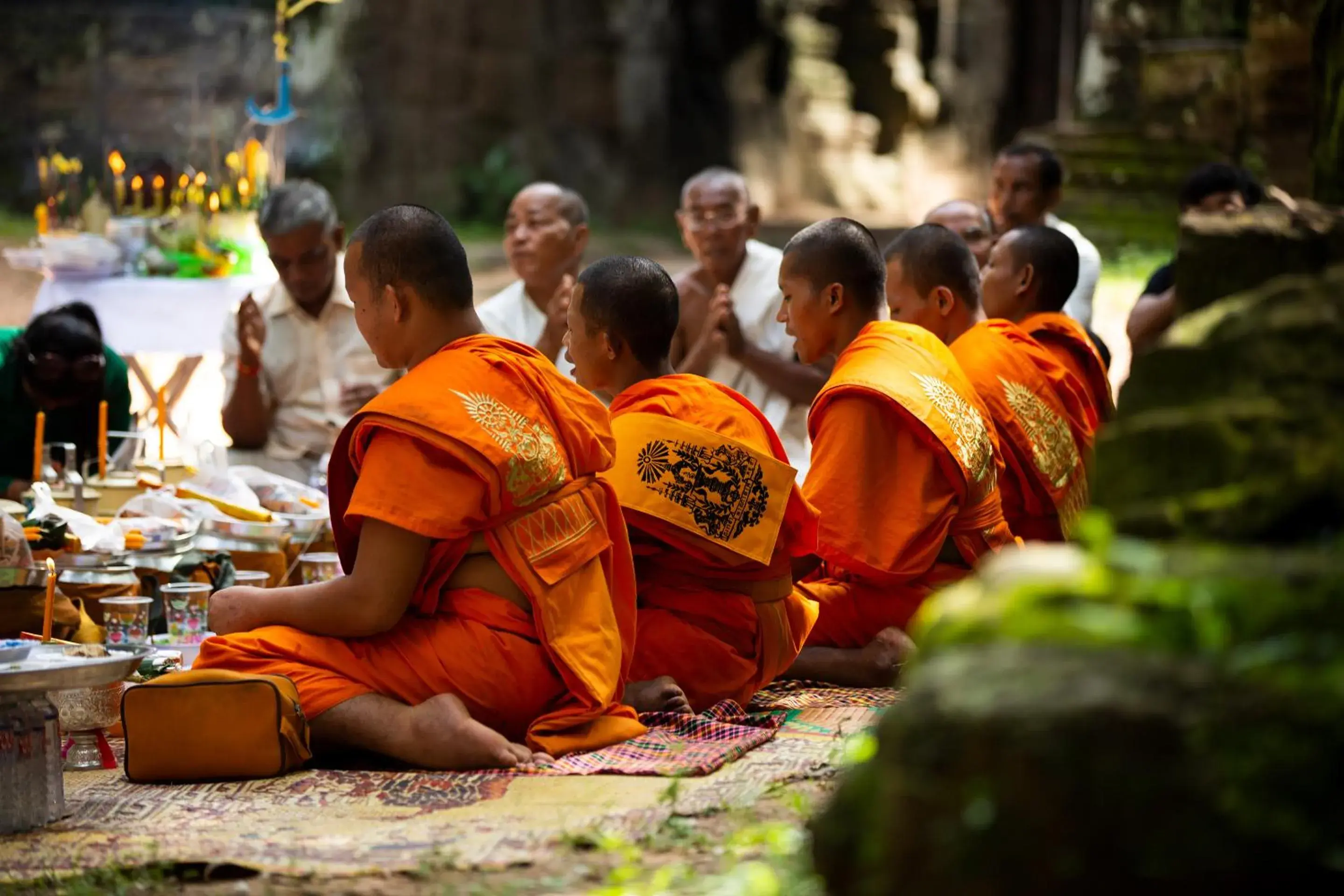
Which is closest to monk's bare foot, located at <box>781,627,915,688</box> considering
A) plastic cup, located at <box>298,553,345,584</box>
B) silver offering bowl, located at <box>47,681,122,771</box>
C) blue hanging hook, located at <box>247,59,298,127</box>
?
plastic cup, located at <box>298,553,345,584</box>

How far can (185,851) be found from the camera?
3756 millimetres

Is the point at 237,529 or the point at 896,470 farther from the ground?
the point at 896,470

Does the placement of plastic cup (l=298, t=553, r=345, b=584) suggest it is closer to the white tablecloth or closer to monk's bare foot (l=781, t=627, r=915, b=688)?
monk's bare foot (l=781, t=627, r=915, b=688)

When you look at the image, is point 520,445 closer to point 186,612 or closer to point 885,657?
point 186,612

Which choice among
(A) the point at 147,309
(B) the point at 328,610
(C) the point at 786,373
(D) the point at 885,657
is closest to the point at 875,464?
(D) the point at 885,657

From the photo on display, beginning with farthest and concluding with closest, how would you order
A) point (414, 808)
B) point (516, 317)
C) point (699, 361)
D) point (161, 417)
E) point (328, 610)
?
point (516, 317), point (699, 361), point (161, 417), point (328, 610), point (414, 808)

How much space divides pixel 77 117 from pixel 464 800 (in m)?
17.4

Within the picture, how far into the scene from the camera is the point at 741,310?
8031mm

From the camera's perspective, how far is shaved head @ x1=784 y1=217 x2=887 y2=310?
18.9 ft

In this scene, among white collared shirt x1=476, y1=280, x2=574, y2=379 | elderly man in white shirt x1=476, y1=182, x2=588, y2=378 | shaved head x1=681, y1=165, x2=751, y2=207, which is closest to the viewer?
shaved head x1=681, y1=165, x2=751, y2=207

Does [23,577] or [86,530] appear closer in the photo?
[23,577]

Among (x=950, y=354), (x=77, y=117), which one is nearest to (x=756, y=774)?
(x=950, y=354)

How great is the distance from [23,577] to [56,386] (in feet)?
6.06

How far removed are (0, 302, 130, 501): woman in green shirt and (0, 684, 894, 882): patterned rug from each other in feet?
8.08
